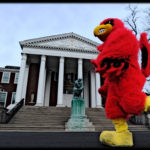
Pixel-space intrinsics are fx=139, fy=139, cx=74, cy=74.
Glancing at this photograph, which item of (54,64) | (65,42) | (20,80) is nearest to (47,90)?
(54,64)

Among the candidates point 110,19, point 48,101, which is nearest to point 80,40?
point 48,101

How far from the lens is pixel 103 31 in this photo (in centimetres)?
258

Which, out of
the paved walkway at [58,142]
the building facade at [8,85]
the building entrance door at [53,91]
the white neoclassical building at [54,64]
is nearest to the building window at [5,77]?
the building facade at [8,85]

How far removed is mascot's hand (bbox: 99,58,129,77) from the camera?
6.69 feet

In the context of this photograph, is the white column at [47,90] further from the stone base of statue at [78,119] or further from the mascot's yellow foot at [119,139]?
the mascot's yellow foot at [119,139]

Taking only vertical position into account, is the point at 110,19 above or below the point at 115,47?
above

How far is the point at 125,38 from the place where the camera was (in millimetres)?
2199

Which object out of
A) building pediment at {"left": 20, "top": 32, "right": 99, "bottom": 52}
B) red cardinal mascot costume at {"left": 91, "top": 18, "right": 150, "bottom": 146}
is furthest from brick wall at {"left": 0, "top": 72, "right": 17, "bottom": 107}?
red cardinal mascot costume at {"left": 91, "top": 18, "right": 150, "bottom": 146}

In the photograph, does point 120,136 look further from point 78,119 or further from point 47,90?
point 47,90

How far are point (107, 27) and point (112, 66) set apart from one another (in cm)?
90
